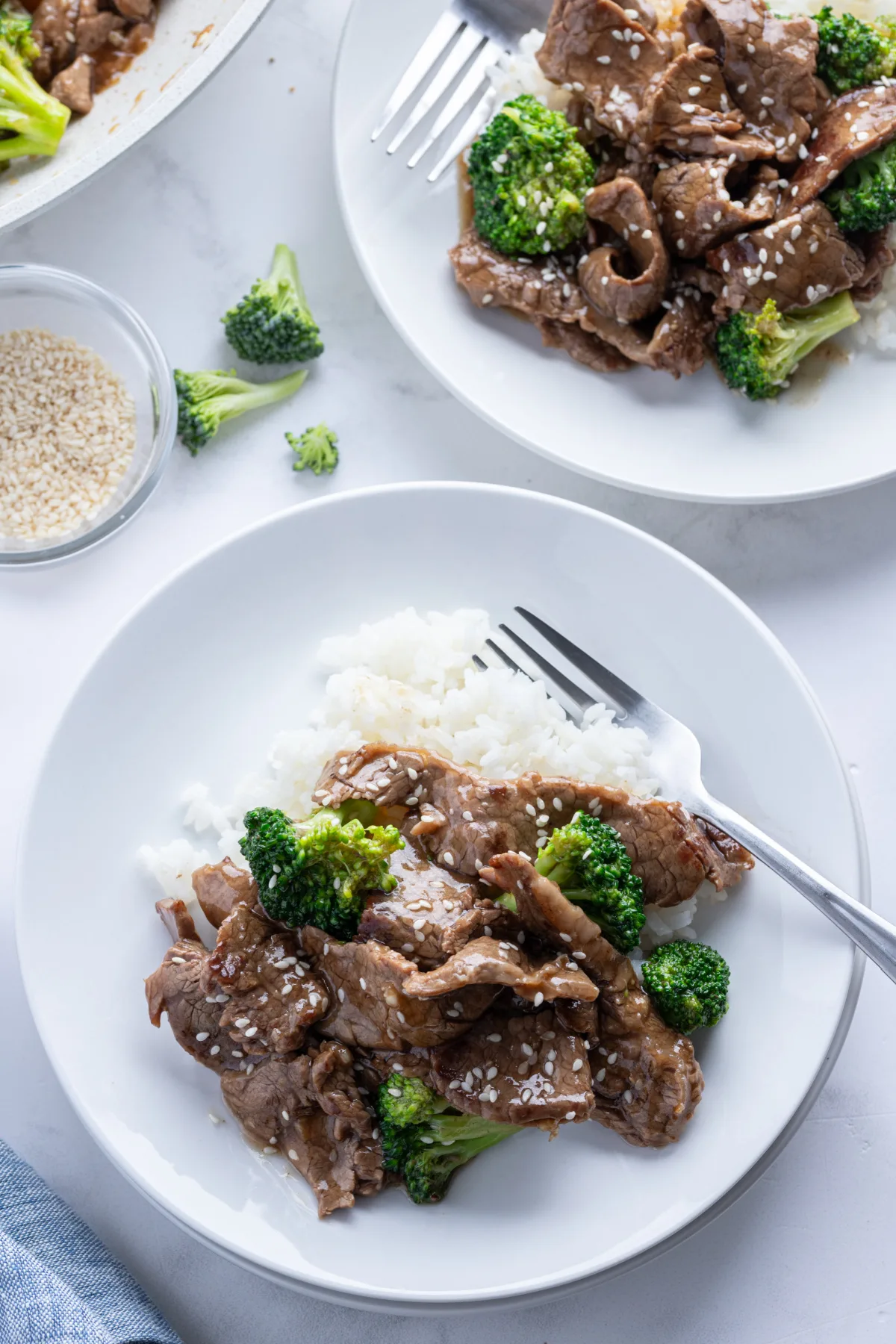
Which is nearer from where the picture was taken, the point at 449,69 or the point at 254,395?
the point at 449,69

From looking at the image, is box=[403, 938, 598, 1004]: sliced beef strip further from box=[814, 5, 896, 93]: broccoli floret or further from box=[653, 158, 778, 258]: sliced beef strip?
box=[814, 5, 896, 93]: broccoli floret

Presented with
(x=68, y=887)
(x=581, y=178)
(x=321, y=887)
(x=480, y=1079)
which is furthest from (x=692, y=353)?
(x=68, y=887)

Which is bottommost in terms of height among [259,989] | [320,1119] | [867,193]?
[320,1119]

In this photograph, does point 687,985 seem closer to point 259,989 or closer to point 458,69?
point 259,989

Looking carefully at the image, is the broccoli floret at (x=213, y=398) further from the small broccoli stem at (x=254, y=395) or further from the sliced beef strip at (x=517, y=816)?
the sliced beef strip at (x=517, y=816)

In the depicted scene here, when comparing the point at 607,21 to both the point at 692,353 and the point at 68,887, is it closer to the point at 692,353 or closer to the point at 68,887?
the point at 692,353

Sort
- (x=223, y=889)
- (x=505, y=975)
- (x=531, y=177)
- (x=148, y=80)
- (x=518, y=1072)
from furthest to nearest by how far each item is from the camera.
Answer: (x=148, y=80) → (x=531, y=177) → (x=223, y=889) → (x=518, y=1072) → (x=505, y=975)

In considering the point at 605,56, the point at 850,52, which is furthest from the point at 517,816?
the point at 850,52

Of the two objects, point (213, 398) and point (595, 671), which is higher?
point (595, 671)
